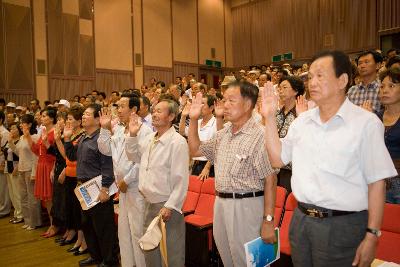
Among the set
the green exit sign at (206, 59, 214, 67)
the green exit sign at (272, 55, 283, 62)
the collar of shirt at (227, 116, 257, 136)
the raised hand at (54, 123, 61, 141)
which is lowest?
the raised hand at (54, 123, 61, 141)

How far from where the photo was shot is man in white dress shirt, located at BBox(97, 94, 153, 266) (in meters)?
3.15

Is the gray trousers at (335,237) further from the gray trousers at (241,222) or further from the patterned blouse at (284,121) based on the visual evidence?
the patterned blouse at (284,121)

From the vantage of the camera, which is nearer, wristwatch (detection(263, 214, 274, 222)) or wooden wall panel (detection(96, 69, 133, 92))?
wristwatch (detection(263, 214, 274, 222))

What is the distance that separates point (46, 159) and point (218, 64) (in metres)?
10.1

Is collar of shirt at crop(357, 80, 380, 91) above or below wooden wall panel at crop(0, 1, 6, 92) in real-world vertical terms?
below

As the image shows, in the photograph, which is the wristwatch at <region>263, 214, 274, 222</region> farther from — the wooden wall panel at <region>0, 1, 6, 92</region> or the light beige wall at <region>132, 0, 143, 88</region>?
the light beige wall at <region>132, 0, 143, 88</region>

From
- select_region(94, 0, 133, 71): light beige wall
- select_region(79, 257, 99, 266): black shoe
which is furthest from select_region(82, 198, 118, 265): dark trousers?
select_region(94, 0, 133, 71): light beige wall

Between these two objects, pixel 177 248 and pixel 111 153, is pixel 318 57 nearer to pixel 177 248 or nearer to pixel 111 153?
pixel 177 248

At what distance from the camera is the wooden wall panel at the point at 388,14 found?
31.3ft

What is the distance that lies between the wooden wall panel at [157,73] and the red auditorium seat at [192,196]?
8914mm

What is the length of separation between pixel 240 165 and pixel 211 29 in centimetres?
1240

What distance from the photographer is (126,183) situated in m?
3.15

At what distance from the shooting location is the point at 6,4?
9.70 m

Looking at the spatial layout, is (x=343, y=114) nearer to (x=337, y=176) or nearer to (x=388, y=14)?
(x=337, y=176)
